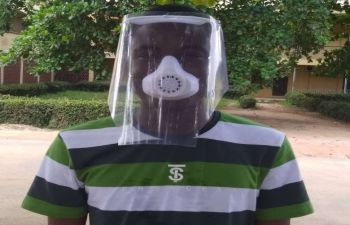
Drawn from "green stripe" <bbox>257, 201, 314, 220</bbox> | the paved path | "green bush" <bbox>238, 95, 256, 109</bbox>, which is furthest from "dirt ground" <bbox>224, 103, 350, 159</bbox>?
"green stripe" <bbox>257, 201, 314, 220</bbox>

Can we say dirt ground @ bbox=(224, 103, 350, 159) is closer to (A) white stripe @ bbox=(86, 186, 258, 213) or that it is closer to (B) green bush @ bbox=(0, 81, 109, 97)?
A: (B) green bush @ bbox=(0, 81, 109, 97)

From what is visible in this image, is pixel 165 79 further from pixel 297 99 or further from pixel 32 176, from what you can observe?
pixel 297 99

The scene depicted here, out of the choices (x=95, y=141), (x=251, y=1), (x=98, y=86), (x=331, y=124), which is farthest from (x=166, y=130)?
(x=98, y=86)

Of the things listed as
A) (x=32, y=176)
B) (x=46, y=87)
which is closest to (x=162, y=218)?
(x=32, y=176)

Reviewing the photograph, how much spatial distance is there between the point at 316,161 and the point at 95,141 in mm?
10697

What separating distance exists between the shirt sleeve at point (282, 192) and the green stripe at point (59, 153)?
1.62 feet

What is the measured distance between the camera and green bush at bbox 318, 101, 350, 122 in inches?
855

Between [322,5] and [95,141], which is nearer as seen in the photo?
[95,141]

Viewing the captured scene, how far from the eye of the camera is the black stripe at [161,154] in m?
1.35

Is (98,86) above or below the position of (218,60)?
below

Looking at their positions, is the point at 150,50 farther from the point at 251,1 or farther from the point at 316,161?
the point at 251,1

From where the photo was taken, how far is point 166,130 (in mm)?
1350

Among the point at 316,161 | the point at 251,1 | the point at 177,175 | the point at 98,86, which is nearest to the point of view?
the point at 177,175

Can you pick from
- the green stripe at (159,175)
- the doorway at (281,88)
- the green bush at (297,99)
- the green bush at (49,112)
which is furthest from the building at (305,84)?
the green stripe at (159,175)
